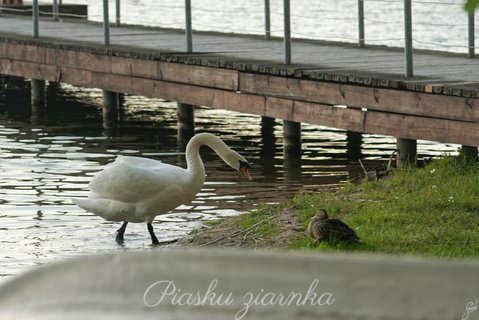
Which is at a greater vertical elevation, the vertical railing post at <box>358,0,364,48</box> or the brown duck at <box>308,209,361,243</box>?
the vertical railing post at <box>358,0,364,48</box>

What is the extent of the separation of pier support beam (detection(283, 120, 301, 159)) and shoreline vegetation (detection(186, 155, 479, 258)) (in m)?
3.91

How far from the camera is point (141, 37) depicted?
62.8 feet

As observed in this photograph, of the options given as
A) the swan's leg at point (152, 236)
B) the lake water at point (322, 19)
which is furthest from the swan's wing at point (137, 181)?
the lake water at point (322, 19)

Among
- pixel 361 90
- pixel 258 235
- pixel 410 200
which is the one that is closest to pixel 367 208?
pixel 410 200

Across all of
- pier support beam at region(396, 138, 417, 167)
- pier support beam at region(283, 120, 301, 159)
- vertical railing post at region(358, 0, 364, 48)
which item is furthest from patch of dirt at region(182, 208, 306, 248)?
vertical railing post at region(358, 0, 364, 48)

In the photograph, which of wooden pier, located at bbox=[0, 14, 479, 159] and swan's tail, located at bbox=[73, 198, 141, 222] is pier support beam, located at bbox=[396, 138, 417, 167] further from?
swan's tail, located at bbox=[73, 198, 141, 222]

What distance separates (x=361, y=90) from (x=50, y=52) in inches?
285

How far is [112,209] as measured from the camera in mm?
9391

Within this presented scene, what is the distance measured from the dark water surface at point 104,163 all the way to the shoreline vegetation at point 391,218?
0.93 metres

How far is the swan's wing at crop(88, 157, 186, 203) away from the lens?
922cm

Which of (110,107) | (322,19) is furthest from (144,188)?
(322,19)

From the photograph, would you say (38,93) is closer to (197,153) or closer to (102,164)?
(102,164)

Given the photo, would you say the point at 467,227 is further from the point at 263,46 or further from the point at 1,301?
the point at 263,46

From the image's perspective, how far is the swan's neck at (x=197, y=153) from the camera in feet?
30.5
